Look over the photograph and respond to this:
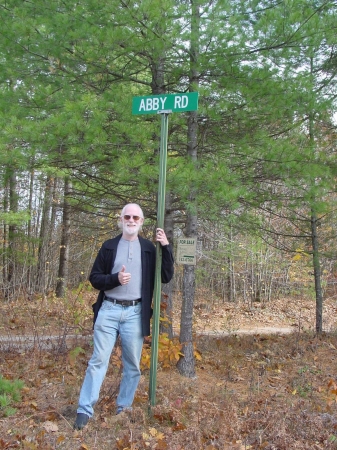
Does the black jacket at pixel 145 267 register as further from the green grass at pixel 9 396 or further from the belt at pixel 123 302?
the green grass at pixel 9 396

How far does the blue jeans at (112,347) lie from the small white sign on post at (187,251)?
97 centimetres

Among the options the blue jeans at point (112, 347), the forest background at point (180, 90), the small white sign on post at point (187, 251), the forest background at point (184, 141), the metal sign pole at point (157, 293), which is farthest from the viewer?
the forest background at point (180, 90)

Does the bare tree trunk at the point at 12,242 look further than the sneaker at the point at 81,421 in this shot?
Yes

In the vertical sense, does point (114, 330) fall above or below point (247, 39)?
below

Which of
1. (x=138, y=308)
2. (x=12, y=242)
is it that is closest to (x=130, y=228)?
(x=138, y=308)

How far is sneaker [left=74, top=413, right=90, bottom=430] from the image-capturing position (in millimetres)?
3490

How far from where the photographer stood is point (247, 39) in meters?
5.34

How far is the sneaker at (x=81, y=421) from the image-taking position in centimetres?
349

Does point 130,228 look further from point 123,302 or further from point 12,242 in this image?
point 12,242

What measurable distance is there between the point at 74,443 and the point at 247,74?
185 inches

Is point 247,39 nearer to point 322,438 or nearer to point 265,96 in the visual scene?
point 265,96

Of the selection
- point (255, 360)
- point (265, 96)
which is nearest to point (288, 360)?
point (255, 360)

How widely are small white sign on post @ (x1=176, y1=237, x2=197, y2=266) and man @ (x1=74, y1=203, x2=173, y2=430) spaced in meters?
0.80

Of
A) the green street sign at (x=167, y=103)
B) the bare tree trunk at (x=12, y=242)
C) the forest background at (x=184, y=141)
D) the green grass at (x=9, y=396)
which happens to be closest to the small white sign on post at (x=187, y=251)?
the forest background at (x=184, y=141)
